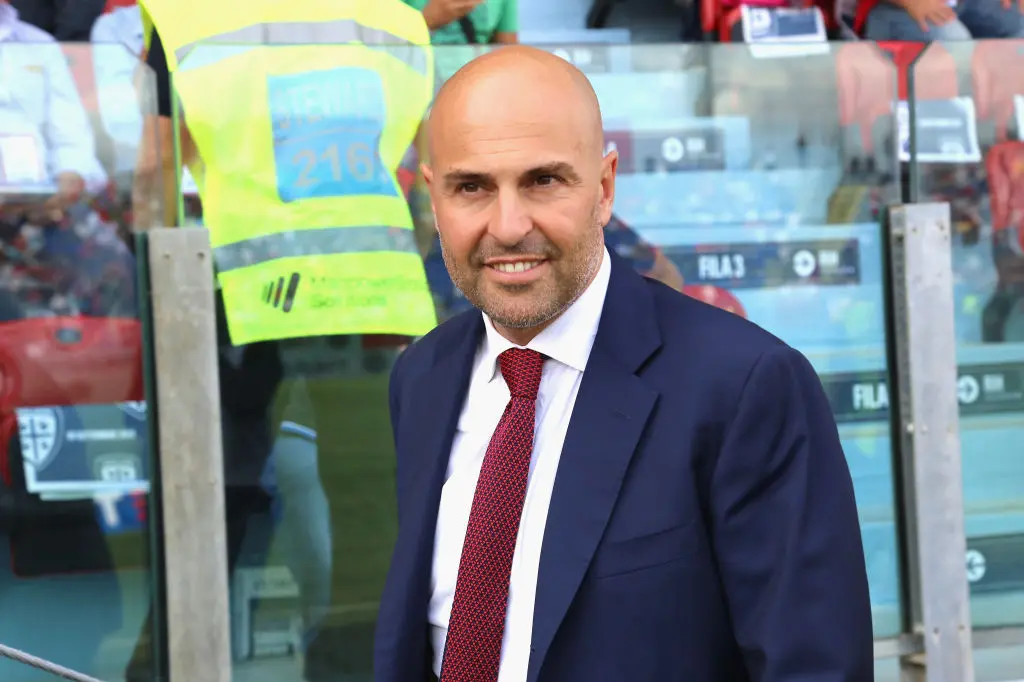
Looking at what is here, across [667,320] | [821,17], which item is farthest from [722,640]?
[821,17]

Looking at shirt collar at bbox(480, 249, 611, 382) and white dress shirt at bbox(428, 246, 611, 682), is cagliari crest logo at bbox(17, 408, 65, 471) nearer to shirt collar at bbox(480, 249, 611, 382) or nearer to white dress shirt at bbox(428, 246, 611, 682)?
white dress shirt at bbox(428, 246, 611, 682)

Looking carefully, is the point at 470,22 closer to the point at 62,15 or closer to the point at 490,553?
the point at 62,15

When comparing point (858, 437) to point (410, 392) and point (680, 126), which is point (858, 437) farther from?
point (410, 392)

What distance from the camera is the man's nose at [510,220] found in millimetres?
1703

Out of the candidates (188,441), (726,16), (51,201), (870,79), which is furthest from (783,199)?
(51,201)

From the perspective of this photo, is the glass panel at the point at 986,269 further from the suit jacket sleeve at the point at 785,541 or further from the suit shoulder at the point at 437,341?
the suit jacket sleeve at the point at 785,541

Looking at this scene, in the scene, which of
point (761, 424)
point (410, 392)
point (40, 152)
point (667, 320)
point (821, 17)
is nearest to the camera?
point (761, 424)

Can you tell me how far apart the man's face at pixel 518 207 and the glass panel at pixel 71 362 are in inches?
72.4

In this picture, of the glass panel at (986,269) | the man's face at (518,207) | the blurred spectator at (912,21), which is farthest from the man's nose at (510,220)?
the blurred spectator at (912,21)

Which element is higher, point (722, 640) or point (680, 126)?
point (680, 126)

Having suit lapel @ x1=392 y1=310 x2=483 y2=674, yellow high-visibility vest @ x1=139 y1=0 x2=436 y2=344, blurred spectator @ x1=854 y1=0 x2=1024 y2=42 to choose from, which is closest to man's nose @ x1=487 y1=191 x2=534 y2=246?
suit lapel @ x1=392 y1=310 x2=483 y2=674

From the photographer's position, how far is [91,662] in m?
3.41

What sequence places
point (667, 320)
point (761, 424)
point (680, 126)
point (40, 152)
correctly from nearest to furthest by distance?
point (761, 424)
point (667, 320)
point (40, 152)
point (680, 126)

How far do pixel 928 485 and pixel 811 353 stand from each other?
0.52 meters
